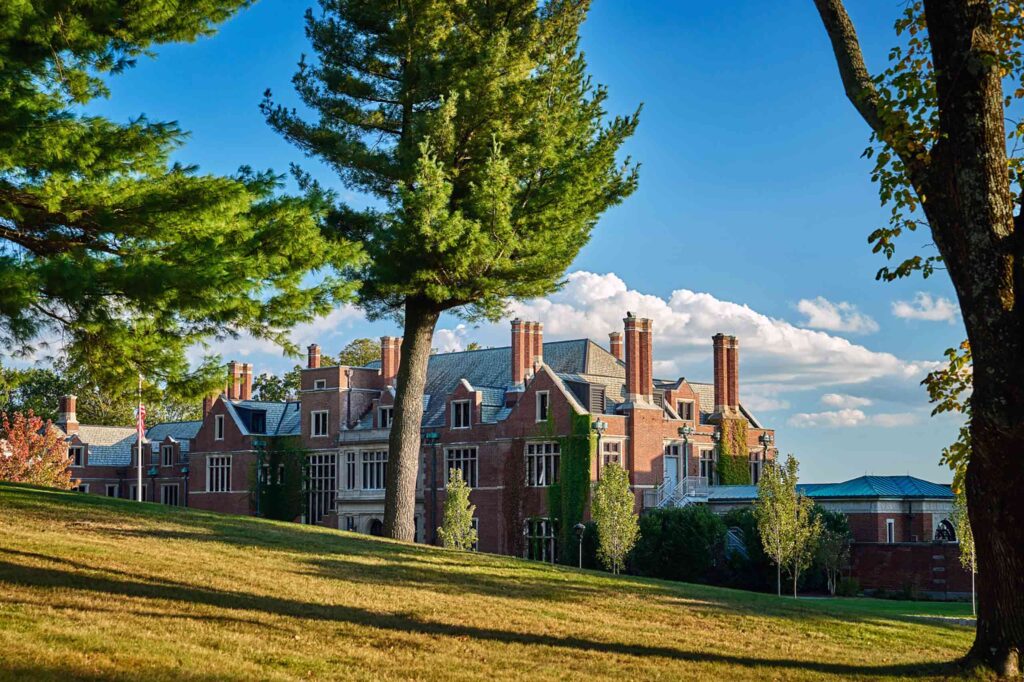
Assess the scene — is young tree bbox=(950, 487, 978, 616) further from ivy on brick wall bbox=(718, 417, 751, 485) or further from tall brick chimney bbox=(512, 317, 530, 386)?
tall brick chimney bbox=(512, 317, 530, 386)

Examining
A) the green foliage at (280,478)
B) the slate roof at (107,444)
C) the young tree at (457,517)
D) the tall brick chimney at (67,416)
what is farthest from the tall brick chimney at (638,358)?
the tall brick chimney at (67,416)

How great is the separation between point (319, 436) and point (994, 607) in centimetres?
4630

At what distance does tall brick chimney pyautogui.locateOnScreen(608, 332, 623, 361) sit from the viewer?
162ft

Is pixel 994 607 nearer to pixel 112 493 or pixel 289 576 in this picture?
pixel 289 576

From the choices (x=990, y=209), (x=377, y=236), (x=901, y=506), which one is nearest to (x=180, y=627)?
(x=990, y=209)

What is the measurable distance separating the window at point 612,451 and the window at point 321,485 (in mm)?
15317

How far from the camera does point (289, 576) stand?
16.2 metres

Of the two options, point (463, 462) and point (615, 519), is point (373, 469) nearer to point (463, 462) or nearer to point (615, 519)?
point (463, 462)

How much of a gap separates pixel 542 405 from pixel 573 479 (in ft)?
11.5

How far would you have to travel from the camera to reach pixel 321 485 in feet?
180

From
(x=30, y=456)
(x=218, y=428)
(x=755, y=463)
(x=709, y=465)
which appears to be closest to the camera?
(x=30, y=456)

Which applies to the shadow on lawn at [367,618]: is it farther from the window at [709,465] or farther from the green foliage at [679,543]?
the window at [709,465]

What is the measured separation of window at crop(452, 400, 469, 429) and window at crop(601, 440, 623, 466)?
Result: 688 centimetres

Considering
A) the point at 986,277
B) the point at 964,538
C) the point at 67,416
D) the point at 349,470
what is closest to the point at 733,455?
the point at 349,470
